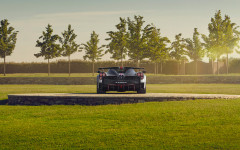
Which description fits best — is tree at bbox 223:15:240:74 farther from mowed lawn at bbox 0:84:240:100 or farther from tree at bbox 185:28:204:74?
mowed lawn at bbox 0:84:240:100

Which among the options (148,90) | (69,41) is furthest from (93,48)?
(148,90)

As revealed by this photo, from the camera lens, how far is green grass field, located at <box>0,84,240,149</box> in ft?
23.1

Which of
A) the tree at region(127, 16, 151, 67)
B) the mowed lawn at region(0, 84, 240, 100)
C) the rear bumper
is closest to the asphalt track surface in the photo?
the rear bumper

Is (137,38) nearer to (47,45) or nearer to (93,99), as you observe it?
(47,45)

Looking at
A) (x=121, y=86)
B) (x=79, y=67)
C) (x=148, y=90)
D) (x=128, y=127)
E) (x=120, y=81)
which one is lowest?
(x=128, y=127)

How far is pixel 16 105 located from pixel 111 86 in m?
4.22

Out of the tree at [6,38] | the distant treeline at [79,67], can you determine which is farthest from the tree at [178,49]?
the tree at [6,38]

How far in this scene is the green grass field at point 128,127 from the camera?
7.05m

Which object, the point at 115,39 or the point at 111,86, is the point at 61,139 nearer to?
the point at 111,86

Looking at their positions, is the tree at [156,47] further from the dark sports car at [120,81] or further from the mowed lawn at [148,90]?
the dark sports car at [120,81]

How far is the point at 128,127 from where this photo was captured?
861 centimetres

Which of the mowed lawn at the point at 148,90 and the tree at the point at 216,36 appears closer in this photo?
the mowed lawn at the point at 148,90

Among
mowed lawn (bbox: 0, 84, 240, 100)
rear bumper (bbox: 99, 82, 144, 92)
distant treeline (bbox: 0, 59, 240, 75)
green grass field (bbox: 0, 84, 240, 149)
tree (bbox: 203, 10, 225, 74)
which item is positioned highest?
tree (bbox: 203, 10, 225, 74)

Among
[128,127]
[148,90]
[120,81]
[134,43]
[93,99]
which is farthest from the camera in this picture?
[134,43]
